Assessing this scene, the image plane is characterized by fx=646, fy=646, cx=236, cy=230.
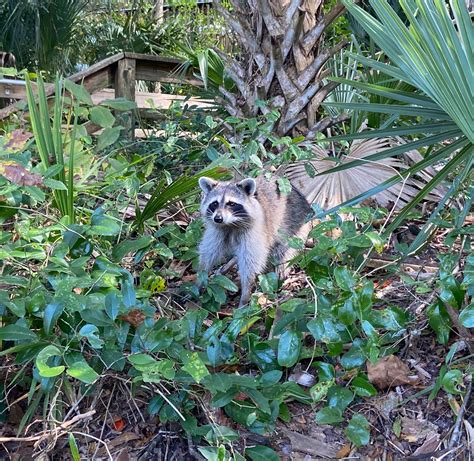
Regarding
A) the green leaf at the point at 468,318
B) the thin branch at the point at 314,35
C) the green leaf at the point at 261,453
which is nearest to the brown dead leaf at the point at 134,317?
the green leaf at the point at 261,453

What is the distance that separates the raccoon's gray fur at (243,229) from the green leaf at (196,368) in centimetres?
131

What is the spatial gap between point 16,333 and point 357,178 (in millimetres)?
2391

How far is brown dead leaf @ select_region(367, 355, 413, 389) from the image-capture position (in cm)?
278

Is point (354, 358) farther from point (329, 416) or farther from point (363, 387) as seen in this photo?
point (329, 416)

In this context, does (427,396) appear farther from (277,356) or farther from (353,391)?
(277,356)

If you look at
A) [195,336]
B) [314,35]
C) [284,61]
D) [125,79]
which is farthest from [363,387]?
[125,79]

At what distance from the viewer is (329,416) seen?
254 centimetres

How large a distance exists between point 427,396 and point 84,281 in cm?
154

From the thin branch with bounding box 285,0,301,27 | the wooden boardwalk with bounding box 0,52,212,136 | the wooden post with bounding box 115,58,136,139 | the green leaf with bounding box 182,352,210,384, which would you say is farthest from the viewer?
the wooden post with bounding box 115,58,136,139

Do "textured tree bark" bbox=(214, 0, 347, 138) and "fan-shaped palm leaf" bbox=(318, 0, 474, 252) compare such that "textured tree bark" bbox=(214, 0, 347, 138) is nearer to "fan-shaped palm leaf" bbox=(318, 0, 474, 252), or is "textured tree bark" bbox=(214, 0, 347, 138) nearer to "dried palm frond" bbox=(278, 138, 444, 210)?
"dried palm frond" bbox=(278, 138, 444, 210)

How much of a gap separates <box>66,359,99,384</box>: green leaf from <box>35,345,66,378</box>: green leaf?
3 cm

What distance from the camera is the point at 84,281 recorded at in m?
2.63

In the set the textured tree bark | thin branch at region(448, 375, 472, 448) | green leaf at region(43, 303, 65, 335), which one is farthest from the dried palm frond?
green leaf at region(43, 303, 65, 335)

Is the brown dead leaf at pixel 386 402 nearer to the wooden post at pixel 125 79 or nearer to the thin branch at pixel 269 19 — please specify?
the thin branch at pixel 269 19
